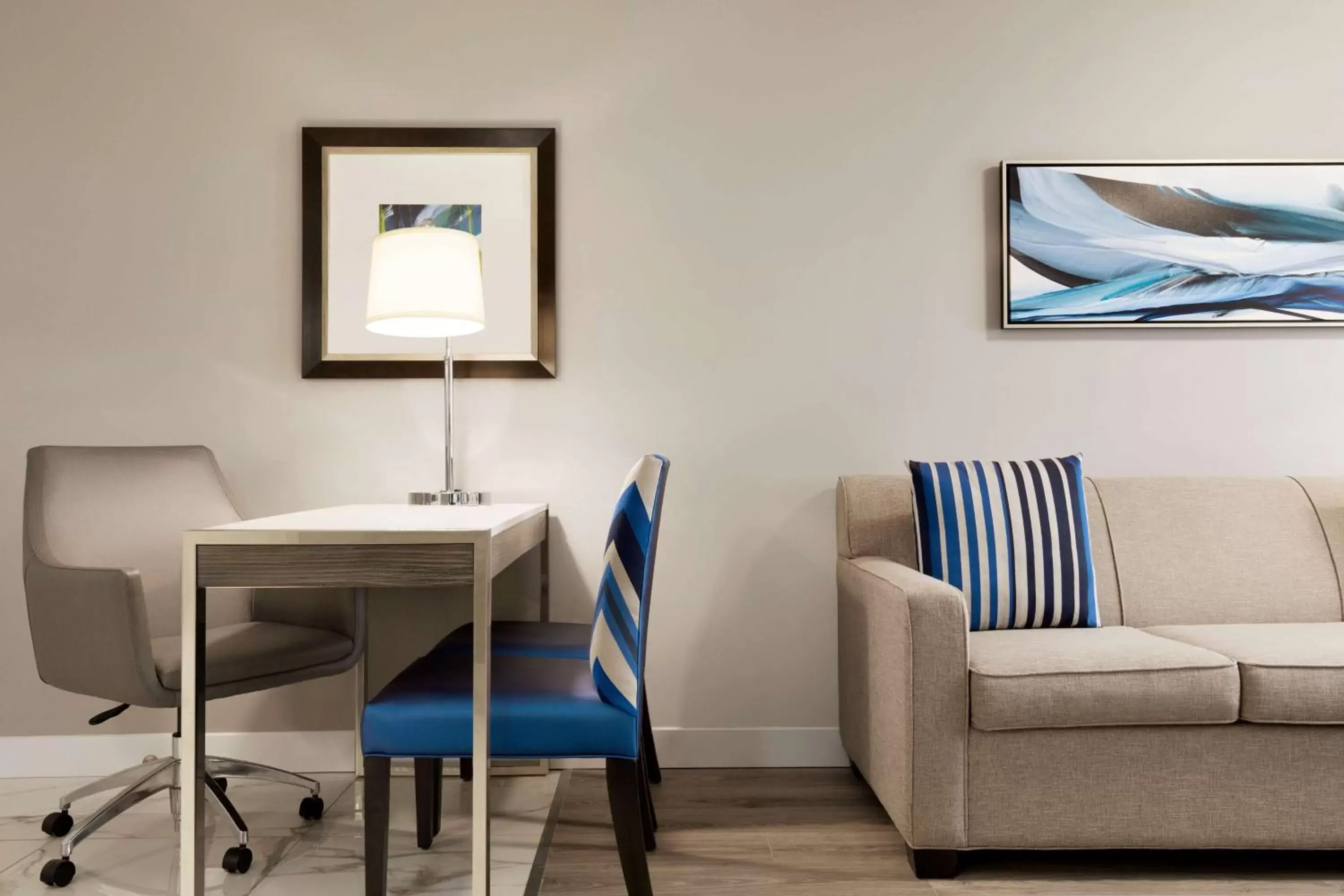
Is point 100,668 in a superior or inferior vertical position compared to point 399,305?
inferior

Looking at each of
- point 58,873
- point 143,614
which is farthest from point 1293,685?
point 58,873

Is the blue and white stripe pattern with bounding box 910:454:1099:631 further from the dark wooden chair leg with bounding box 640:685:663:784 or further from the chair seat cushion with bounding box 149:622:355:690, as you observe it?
the chair seat cushion with bounding box 149:622:355:690

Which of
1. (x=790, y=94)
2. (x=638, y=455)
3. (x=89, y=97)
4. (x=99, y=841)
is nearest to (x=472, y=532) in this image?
(x=638, y=455)

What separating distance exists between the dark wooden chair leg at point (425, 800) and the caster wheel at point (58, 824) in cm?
81

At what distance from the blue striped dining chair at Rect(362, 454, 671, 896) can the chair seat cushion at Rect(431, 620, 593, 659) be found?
0.28 metres

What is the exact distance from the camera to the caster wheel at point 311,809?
2.17m

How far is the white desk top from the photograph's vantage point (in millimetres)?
1486

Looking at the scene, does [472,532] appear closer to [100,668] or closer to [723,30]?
[100,668]

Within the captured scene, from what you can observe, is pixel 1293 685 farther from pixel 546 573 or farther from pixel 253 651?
pixel 253 651

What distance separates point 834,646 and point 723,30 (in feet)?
5.83

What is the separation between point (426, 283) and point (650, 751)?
130 centimetres

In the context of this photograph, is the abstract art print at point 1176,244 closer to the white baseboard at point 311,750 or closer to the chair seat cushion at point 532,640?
the white baseboard at point 311,750

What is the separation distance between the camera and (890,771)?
1902 millimetres

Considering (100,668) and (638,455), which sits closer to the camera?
(100,668)
